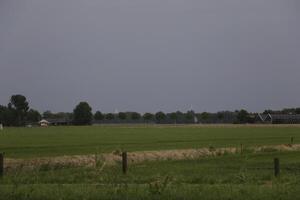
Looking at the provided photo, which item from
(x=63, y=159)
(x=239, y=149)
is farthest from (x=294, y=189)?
(x=239, y=149)

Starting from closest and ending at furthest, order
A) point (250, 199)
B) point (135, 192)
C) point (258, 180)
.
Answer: point (250, 199) < point (135, 192) < point (258, 180)

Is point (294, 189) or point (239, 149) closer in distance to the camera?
point (294, 189)

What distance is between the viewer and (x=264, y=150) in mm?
54156

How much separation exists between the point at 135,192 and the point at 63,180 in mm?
7454

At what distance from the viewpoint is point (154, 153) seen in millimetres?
48625

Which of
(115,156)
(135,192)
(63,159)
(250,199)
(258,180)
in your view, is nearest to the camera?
(250,199)

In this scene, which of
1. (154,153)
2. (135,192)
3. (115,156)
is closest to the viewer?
(135,192)

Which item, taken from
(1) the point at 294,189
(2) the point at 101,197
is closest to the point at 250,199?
(1) the point at 294,189

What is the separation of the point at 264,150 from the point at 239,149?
2277 mm

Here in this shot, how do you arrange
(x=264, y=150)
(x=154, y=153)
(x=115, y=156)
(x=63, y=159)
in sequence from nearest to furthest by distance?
(x=63, y=159), (x=115, y=156), (x=154, y=153), (x=264, y=150)

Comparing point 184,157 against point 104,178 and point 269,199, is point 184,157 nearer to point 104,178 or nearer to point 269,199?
point 104,178

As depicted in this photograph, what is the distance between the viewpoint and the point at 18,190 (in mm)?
17469

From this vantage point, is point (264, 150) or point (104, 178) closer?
point (104, 178)

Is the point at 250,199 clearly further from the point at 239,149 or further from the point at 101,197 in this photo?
the point at 239,149
